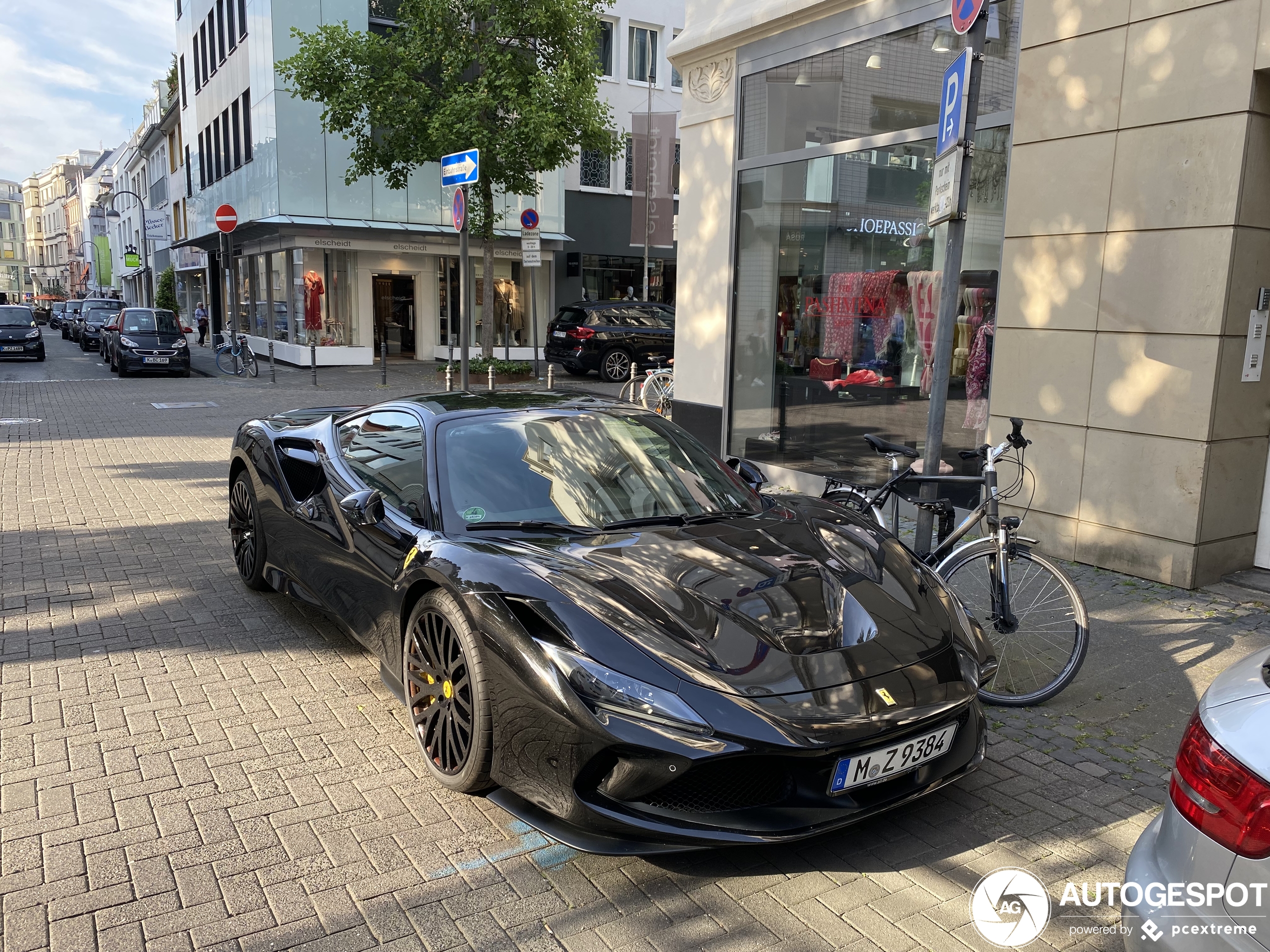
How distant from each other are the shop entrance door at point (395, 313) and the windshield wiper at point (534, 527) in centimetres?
2416

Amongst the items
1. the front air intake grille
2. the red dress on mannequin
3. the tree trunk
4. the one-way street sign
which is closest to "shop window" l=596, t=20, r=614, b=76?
the tree trunk

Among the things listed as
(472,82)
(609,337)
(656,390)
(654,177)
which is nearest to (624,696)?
(656,390)

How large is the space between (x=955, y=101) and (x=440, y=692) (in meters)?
3.66

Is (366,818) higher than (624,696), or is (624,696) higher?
(624,696)

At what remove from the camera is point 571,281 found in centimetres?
3023

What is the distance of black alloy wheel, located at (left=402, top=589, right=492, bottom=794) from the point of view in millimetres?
3176

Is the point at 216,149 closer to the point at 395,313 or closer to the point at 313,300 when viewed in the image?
the point at 313,300

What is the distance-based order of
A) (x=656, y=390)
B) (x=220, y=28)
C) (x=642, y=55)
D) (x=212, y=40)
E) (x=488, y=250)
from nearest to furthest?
(x=656, y=390) → (x=488, y=250) → (x=642, y=55) → (x=220, y=28) → (x=212, y=40)

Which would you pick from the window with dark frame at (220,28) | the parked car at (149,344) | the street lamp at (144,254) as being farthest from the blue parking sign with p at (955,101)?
the street lamp at (144,254)

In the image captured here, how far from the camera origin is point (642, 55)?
97.9 ft

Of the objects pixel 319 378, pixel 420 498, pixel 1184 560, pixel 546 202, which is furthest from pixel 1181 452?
pixel 546 202

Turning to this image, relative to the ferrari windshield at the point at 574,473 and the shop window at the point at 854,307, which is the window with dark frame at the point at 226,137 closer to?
the shop window at the point at 854,307

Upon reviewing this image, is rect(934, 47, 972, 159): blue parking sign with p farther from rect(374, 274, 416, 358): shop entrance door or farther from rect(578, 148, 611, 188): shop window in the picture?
rect(578, 148, 611, 188): shop window

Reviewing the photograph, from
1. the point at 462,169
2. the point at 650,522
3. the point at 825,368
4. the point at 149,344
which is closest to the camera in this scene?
the point at 650,522
